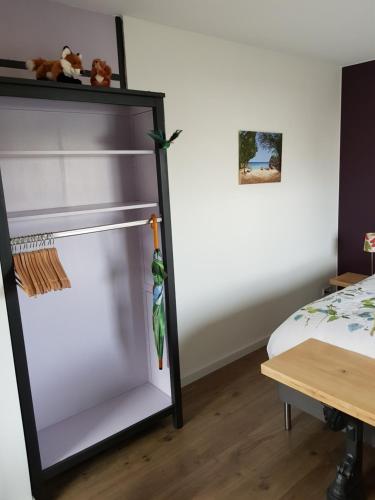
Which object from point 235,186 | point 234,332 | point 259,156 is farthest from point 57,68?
point 234,332

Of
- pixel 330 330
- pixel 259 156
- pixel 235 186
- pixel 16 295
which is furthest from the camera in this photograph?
pixel 259 156

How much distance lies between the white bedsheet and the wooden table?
118mm

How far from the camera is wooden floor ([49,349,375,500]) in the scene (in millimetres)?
1952

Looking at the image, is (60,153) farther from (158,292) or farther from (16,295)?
(158,292)

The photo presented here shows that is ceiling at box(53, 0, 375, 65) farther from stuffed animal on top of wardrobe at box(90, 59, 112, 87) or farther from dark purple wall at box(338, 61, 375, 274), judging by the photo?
dark purple wall at box(338, 61, 375, 274)

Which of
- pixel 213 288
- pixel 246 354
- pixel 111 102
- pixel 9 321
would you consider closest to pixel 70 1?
pixel 111 102

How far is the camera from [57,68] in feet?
5.83

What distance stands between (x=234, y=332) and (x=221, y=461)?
3.81ft

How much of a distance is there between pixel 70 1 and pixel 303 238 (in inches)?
102

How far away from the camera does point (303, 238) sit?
3633 mm

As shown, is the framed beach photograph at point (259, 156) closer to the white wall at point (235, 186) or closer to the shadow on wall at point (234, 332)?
the white wall at point (235, 186)

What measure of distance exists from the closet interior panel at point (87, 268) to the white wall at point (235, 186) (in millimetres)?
313

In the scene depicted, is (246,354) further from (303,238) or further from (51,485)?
(51,485)

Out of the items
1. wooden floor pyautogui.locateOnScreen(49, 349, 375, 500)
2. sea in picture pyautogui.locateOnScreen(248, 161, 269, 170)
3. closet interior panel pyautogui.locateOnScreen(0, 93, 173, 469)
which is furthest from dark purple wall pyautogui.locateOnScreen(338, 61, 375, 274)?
closet interior panel pyautogui.locateOnScreen(0, 93, 173, 469)
